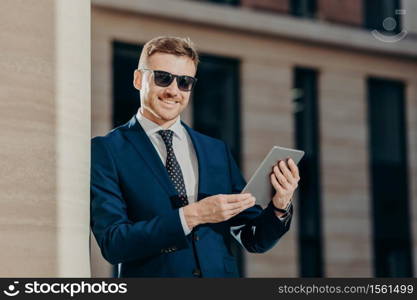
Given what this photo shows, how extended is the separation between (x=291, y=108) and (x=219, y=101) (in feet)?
6.20

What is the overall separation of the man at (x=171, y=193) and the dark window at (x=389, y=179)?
17.7 metres

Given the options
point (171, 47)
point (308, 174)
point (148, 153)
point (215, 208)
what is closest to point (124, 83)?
point (308, 174)

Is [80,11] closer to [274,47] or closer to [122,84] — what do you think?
[122,84]

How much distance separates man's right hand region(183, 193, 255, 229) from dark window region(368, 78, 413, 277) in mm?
18080

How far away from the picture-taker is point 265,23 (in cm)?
1989

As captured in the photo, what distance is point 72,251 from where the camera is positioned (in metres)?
3.49

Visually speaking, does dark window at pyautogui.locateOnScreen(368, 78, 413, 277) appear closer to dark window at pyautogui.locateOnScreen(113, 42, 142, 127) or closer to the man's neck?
dark window at pyautogui.locateOnScreen(113, 42, 142, 127)

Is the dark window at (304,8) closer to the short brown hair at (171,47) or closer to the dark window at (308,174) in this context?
the dark window at (308,174)

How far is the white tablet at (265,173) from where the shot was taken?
3.77m

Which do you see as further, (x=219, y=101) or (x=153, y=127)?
(x=219, y=101)

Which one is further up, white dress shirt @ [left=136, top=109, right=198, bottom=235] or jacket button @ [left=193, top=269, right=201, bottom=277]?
white dress shirt @ [left=136, top=109, right=198, bottom=235]

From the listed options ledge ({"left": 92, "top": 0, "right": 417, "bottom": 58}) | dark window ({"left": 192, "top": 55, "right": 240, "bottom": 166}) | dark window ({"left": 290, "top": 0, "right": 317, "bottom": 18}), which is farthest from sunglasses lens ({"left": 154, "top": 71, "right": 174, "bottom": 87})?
dark window ({"left": 290, "top": 0, "right": 317, "bottom": 18})

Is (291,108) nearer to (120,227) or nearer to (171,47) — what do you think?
(171,47)

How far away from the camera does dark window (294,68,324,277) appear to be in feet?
66.5
